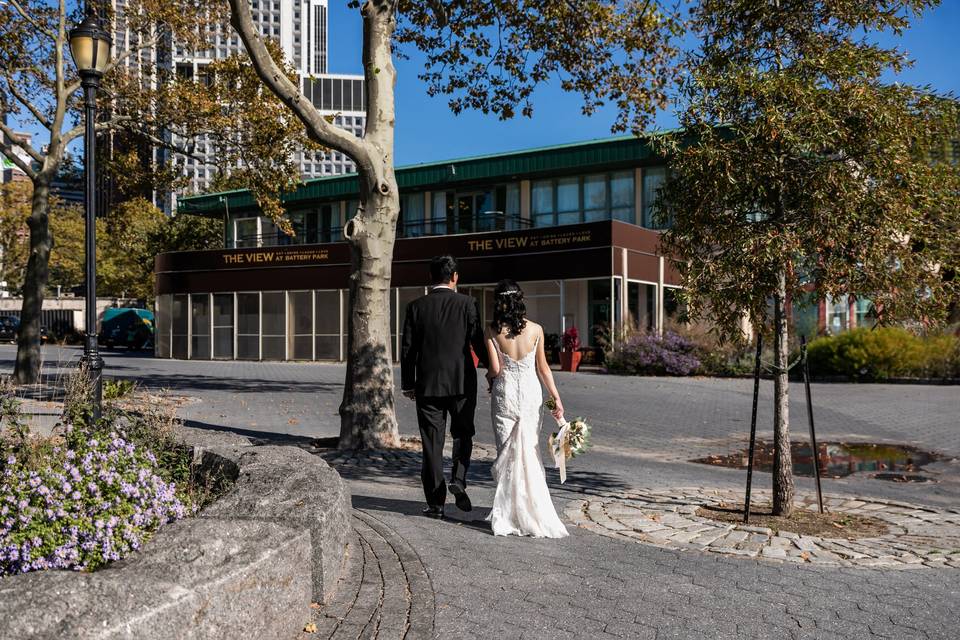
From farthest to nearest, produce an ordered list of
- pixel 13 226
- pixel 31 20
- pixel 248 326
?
1. pixel 13 226
2. pixel 248 326
3. pixel 31 20

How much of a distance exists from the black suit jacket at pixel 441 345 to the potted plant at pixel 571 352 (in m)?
20.0

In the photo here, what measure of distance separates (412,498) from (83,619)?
4735 mm

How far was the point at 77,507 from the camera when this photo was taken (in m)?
3.73

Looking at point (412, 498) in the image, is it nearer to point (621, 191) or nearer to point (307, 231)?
point (621, 191)

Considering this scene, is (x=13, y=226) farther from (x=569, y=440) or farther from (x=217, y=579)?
(x=217, y=579)

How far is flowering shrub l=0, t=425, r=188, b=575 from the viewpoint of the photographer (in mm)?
3559

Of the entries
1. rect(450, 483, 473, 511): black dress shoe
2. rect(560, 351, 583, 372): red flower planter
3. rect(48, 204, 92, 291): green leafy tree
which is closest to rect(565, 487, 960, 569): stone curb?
rect(450, 483, 473, 511): black dress shoe

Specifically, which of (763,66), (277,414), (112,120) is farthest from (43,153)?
(763,66)

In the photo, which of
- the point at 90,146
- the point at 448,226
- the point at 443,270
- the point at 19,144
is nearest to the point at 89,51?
the point at 90,146

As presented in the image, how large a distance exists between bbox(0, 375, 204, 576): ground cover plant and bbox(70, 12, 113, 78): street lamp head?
558cm

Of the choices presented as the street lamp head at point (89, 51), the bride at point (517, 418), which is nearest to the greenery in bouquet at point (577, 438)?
the bride at point (517, 418)

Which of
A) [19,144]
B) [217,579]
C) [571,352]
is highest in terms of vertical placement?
[19,144]

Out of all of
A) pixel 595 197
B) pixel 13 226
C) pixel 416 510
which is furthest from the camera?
pixel 13 226

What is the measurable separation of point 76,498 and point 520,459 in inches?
116
